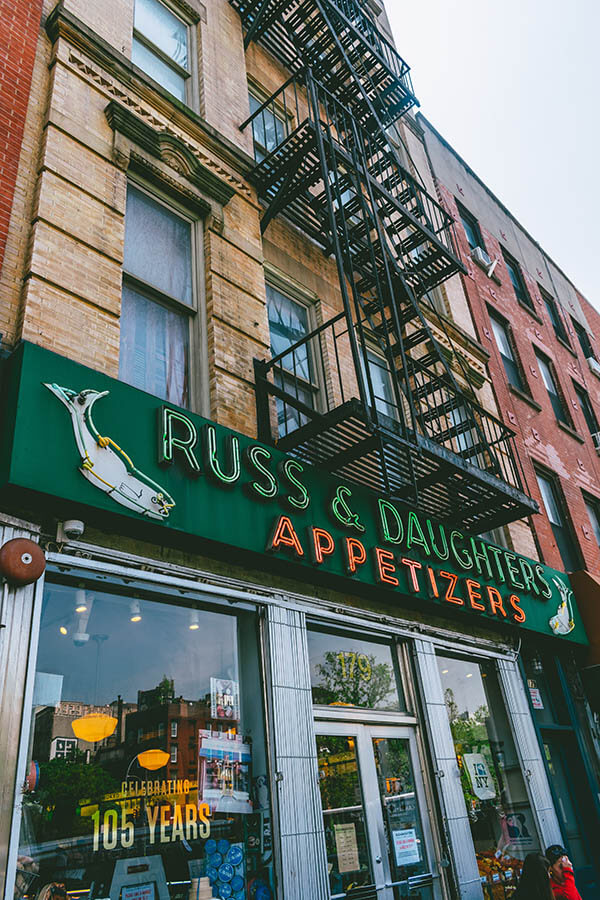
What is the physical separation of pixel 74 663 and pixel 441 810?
4.68 m

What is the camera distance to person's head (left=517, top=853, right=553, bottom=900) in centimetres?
580

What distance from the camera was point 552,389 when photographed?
17750 mm

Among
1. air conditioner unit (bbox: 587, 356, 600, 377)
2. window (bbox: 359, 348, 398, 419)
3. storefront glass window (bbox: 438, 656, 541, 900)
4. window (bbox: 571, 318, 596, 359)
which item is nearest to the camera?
storefront glass window (bbox: 438, 656, 541, 900)

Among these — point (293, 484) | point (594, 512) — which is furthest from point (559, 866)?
point (594, 512)

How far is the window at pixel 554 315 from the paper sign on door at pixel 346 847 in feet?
57.2

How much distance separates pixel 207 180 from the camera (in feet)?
27.5

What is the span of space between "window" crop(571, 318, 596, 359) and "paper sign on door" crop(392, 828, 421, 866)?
735 inches

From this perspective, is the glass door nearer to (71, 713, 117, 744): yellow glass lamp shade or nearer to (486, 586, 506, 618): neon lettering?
(71, 713, 117, 744): yellow glass lamp shade

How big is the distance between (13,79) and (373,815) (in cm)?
832

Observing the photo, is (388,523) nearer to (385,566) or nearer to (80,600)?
(385,566)

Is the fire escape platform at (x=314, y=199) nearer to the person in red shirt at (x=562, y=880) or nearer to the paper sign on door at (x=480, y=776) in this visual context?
the paper sign on door at (x=480, y=776)

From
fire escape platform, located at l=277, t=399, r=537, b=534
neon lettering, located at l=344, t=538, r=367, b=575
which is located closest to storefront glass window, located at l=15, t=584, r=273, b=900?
neon lettering, located at l=344, t=538, r=367, b=575

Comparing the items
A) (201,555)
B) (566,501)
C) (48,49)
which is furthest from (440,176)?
(201,555)

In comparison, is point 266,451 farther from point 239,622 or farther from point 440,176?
point 440,176
